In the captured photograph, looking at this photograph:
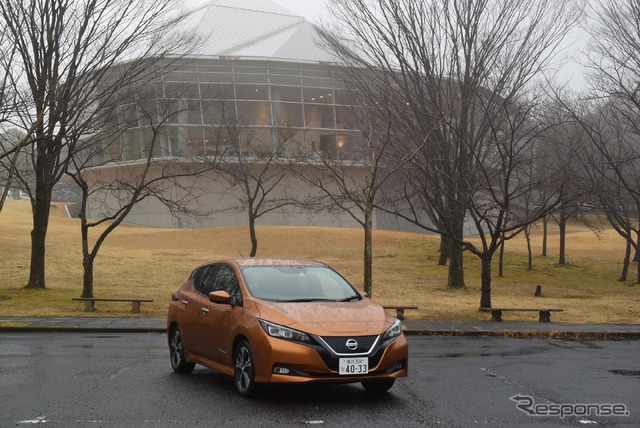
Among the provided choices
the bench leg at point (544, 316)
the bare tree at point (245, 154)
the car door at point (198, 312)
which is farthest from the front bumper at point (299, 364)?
the bare tree at point (245, 154)

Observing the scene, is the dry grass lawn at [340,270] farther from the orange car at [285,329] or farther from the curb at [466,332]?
the orange car at [285,329]

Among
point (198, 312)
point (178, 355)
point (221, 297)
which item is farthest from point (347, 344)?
point (178, 355)

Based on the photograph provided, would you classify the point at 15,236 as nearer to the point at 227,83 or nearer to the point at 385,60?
the point at 227,83

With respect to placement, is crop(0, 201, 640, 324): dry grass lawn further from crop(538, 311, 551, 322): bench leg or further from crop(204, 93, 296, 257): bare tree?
crop(204, 93, 296, 257): bare tree

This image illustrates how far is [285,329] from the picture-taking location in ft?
24.2

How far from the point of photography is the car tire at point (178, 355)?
31.0ft

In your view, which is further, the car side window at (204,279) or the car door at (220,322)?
the car side window at (204,279)

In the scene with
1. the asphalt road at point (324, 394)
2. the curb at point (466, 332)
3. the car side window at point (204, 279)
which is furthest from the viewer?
the curb at point (466, 332)

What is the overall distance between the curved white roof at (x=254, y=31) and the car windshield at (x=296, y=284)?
151 feet

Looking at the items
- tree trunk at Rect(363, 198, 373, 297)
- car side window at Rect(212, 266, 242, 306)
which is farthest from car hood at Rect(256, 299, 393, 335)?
tree trunk at Rect(363, 198, 373, 297)

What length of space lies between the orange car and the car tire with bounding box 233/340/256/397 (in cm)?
1

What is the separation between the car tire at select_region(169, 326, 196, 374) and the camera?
9438 mm

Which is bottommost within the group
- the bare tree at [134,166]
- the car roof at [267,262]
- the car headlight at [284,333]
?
the car headlight at [284,333]

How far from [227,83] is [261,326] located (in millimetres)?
45667
